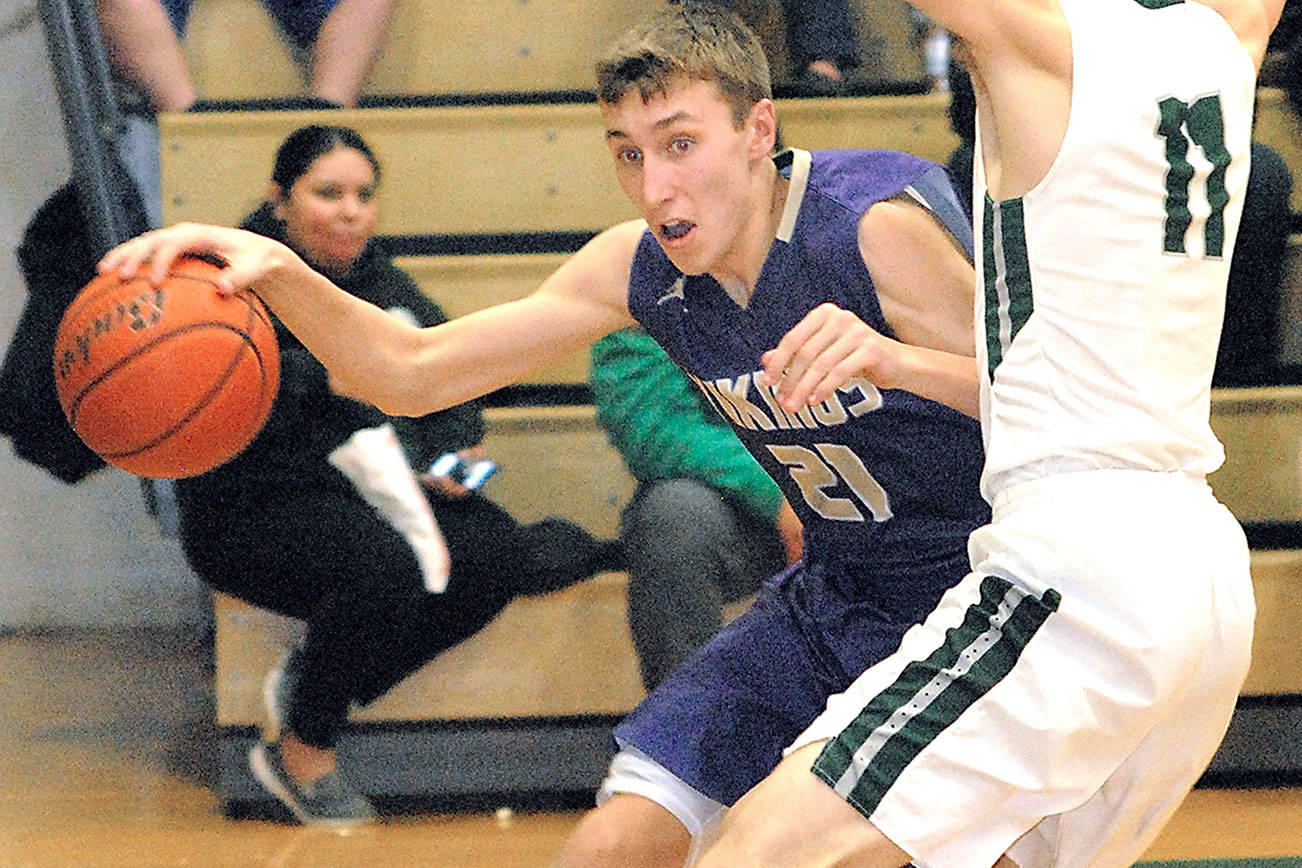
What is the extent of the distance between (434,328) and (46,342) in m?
1.72

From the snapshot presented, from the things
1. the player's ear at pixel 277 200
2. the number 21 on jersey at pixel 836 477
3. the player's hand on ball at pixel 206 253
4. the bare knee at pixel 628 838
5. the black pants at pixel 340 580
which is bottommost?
the black pants at pixel 340 580

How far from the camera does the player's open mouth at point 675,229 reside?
218cm

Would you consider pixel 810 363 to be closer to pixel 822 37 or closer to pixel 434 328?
pixel 434 328

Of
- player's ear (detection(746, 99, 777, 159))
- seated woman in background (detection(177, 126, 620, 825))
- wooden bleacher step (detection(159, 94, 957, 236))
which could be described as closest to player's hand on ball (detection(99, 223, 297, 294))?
player's ear (detection(746, 99, 777, 159))

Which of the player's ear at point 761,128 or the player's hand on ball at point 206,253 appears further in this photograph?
the player's ear at point 761,128

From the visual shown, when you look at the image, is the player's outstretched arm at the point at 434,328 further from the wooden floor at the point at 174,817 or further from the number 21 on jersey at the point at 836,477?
the wooden floor at the point at 174,817

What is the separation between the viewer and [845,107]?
13.0 ft

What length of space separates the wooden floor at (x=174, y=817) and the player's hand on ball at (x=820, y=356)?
170 centimetres

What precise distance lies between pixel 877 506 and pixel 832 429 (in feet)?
0.45

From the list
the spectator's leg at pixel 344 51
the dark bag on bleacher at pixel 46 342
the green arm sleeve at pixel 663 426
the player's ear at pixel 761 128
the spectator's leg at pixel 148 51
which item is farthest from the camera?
the spectator's leg at pixel 344 51

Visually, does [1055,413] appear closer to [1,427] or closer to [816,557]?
[816,557]

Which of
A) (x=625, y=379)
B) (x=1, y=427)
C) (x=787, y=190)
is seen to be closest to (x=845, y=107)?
(x=625, y=379)

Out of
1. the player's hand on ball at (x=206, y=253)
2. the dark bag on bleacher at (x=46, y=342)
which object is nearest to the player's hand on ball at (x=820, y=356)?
the player's hand on ball at (x=206, y=253)

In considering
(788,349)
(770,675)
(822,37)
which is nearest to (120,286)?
(788,349)
